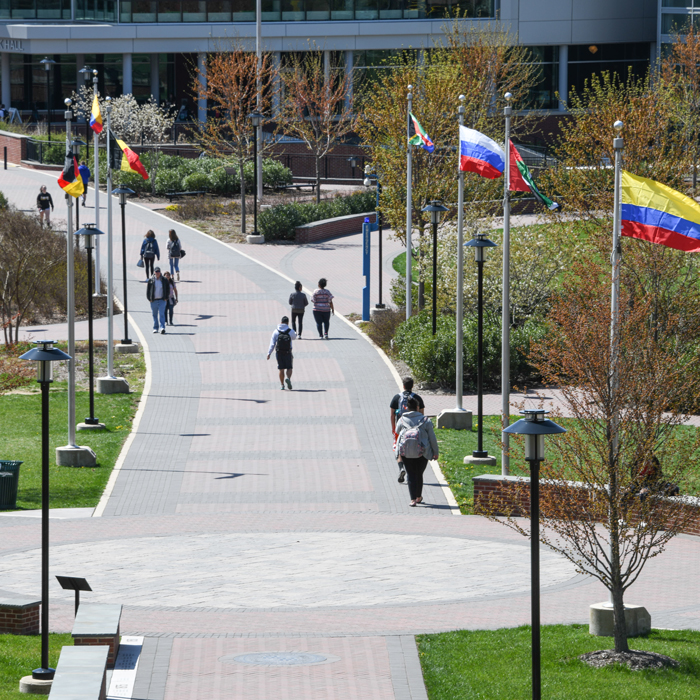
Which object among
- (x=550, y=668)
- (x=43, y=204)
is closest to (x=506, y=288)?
(x=550, y=668)

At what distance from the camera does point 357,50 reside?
63469mm

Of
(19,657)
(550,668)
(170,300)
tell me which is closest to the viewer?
(550,668)

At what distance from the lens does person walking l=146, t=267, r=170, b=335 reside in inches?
1157

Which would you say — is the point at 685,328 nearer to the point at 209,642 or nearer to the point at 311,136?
the point at 209,642

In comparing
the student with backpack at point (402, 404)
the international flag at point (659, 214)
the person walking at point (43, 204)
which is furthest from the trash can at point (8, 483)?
the person walking at point (43, 204)

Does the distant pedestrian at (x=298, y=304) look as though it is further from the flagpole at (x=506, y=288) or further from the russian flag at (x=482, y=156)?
the flagpole at (x=506, y=288)

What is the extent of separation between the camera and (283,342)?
2478 cm

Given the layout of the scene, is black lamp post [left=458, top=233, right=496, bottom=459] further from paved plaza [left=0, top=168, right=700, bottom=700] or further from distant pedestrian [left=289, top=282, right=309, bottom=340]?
distant pedestrian [left=289, top=282, right=309, bottom=340]

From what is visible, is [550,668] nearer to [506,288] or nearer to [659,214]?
[659,214]

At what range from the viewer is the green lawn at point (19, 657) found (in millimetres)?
10656

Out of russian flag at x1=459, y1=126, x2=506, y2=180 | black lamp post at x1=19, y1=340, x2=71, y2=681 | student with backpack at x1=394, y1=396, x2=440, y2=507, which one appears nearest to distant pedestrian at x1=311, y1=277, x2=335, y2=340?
russian flag at x1=459, y1=126, x2=506, y2=180

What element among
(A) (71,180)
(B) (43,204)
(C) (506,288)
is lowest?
(C) (506,288)

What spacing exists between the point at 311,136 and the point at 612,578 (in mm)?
41258

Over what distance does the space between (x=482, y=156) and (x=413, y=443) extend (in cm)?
495
